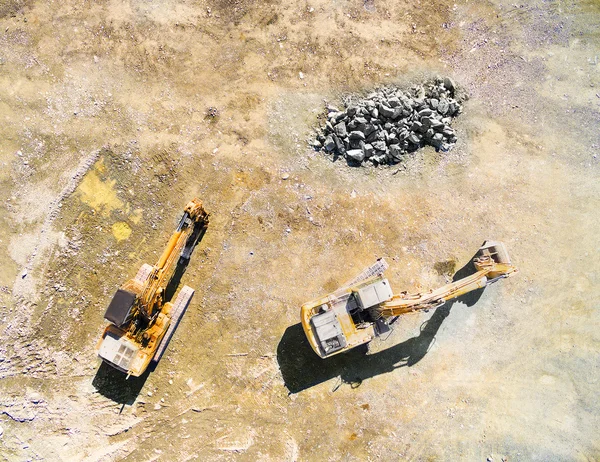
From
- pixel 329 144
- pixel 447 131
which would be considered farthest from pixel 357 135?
pixel 447 131

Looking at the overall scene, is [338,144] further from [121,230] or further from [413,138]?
[121,230]

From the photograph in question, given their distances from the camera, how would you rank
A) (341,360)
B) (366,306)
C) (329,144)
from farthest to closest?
(329,144)
(341,360)
(366,306)

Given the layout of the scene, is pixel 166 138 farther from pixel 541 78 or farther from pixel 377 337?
pixel 541 78

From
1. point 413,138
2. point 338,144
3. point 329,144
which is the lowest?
point 413,138

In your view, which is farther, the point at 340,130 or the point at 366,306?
the point at 340,130

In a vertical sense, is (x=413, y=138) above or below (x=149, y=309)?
above

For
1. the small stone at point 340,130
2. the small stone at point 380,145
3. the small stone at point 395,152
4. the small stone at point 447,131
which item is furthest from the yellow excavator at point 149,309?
the small stone at point 447,131

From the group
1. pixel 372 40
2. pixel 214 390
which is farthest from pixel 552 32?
pixel 214 390
